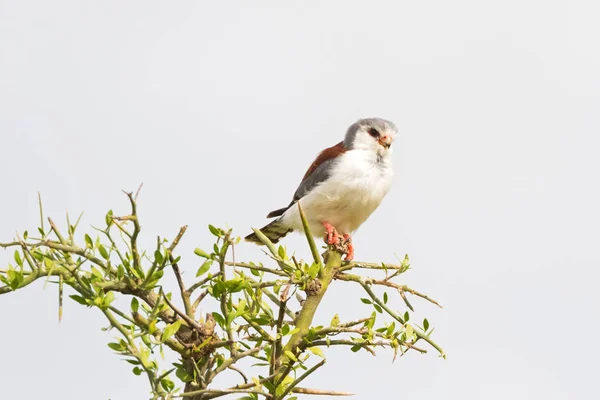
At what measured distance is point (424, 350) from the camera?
3.45 meters

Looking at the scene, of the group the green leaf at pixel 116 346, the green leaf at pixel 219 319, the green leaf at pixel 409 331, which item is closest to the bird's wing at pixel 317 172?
the green leaf at pixel 409 331

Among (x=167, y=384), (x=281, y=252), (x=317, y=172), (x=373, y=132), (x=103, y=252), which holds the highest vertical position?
(x=373, y=132)

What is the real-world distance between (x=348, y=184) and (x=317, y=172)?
45cm

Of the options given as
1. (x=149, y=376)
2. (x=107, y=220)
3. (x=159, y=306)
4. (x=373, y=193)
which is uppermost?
(x=373, y=193)

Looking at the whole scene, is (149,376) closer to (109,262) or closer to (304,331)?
(109,262)

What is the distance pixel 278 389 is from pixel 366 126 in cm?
519

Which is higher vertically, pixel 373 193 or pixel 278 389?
pixel 373 193

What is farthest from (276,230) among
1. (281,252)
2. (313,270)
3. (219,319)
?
(219,319)

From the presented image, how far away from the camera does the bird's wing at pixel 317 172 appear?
24.9 ft

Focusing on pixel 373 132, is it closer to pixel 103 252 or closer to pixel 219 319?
pixel 219 319

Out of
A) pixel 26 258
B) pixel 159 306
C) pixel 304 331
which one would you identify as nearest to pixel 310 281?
pixel 304 331

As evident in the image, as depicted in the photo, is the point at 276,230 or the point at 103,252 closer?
the point at 103,252

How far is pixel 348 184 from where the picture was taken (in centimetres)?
735

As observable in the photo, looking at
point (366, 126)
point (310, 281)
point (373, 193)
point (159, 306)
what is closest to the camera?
point (159, 306)
